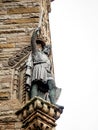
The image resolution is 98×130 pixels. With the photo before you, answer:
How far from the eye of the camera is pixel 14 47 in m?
9.82

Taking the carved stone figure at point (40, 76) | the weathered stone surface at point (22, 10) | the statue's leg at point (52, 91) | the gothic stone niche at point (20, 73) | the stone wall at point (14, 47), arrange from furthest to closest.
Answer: the weathered stone surface at point (22, 10), the gothic stone niche at point (20, 73), the stone wall at point (14, 47), the carved stone figure at point (40, 76), the statue's leg at point (52, 91)

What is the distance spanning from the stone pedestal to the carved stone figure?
0.35 meters

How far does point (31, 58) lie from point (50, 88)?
0.92 m

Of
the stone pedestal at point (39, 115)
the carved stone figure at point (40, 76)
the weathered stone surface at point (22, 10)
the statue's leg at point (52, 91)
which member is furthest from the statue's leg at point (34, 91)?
the weathered stone surface at point (22, 10)

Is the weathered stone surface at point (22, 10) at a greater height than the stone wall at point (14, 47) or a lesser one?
greater

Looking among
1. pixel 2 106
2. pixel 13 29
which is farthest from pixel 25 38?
pixel 2 106

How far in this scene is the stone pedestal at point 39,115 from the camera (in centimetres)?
768

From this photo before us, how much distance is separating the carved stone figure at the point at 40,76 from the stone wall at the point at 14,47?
11.2 inches

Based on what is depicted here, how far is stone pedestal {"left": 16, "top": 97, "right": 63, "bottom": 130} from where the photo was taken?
768 centimetres

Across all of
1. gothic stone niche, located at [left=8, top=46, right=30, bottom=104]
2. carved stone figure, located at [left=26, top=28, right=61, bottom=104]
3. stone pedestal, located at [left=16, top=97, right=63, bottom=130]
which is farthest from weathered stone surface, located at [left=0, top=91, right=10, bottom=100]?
stone pedestal, located at [left=16, top=97, right=63, bottom=130]

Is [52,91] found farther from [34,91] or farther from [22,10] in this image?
[22,10]

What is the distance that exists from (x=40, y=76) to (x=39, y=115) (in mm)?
1035

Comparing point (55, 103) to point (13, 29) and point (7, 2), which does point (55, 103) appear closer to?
point (13, 29)

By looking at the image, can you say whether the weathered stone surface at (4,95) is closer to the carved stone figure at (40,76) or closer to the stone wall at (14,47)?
the stone wall at (14,47)
